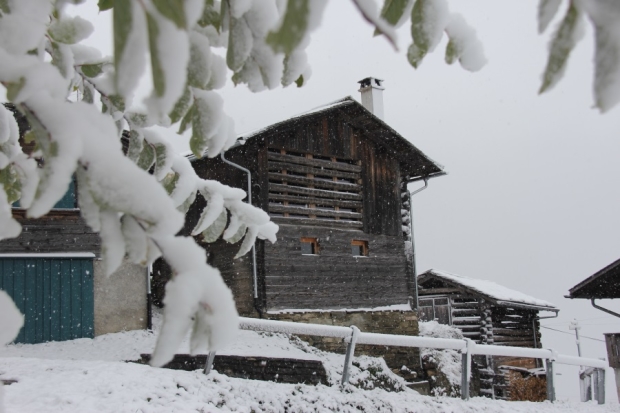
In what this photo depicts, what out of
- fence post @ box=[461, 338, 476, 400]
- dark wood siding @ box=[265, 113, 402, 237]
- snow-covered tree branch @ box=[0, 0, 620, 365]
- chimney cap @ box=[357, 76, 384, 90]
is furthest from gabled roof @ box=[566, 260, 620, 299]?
snow-covered tree branch @ box=[0, 0, 620, 365]

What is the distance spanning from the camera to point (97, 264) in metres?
12.8

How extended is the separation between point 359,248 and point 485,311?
7.83 meters

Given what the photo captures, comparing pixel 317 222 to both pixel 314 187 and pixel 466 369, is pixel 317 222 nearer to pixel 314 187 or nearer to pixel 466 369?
pixel 314 187

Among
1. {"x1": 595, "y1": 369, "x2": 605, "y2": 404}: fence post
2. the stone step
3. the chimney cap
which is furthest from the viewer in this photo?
the chimney cap

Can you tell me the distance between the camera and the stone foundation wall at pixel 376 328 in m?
13.6

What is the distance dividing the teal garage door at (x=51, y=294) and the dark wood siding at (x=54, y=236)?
0.21 m

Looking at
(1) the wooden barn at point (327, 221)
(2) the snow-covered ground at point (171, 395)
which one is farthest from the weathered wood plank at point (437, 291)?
(2) the snow-covered ground at point (171, 395)

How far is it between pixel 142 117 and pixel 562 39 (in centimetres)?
177

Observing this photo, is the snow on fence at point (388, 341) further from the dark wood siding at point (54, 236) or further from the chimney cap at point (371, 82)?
the chimney cap at point (371, 82)

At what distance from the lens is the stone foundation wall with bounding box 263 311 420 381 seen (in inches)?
534

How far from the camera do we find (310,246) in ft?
47.1

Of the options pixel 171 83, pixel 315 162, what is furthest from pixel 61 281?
pixel 171 83

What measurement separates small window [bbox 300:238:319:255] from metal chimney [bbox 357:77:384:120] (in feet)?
14.1

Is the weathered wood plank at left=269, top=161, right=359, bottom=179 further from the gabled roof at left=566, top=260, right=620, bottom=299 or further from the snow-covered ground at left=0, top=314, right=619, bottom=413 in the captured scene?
the snow-covered ground at left=0, top=314, right=619, bottom=413
